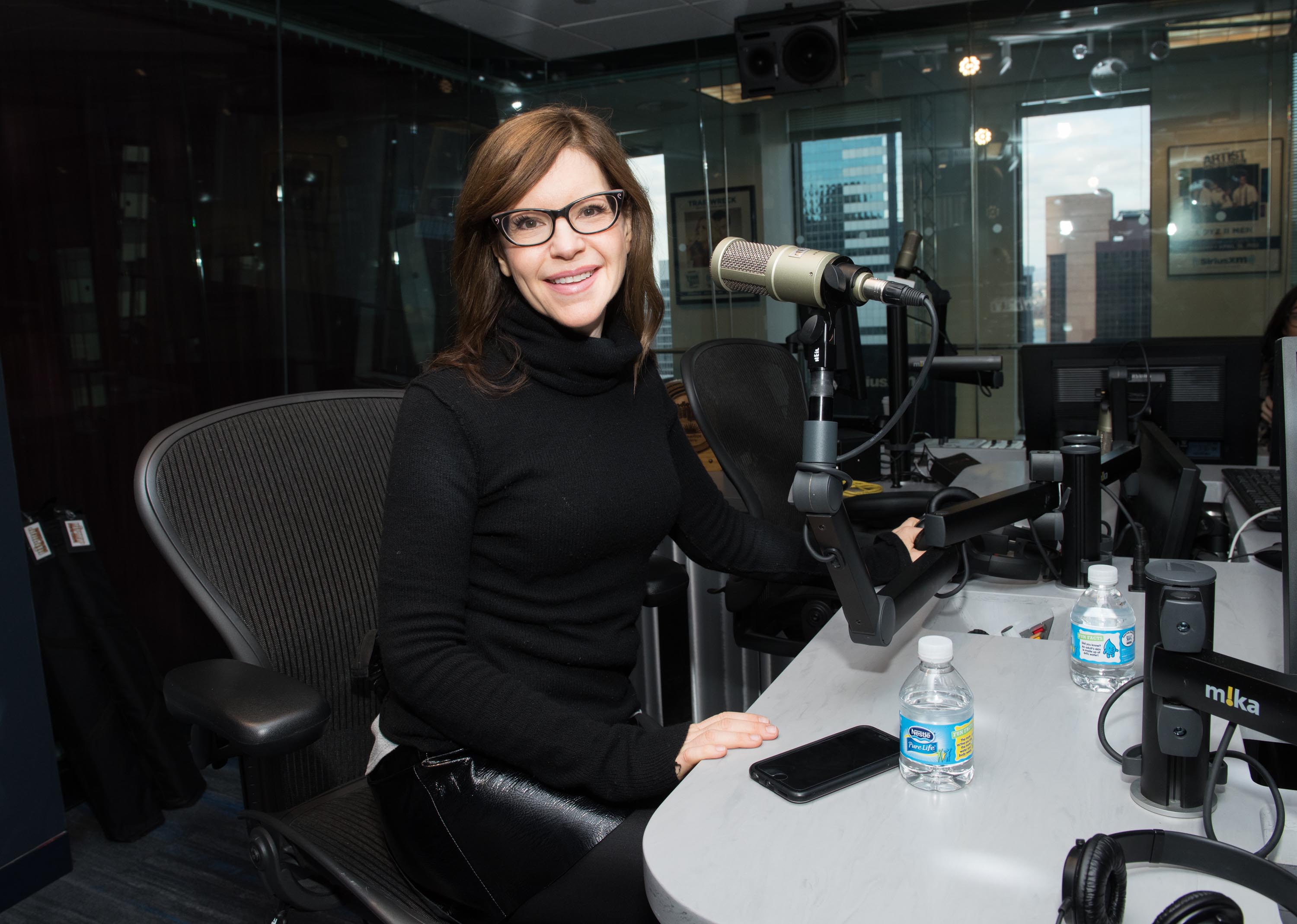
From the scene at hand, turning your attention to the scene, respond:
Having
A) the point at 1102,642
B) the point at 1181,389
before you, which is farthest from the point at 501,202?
the point at 1181,389

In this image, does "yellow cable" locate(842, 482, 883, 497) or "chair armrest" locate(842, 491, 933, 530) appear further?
"yellow cable" locate(842, 482, 883, 497)

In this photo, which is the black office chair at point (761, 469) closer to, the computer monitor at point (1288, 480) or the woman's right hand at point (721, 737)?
the woman's right hand at point (721, 737)

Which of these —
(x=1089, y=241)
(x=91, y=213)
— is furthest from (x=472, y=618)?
(x=1089, y=241)

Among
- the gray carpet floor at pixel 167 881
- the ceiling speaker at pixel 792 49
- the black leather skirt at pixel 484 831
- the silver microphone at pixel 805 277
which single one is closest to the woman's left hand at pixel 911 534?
the silver microphone at pixel 805 277

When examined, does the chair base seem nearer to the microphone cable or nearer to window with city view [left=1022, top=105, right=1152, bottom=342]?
the microphone cable

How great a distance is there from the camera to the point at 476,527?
1.19m

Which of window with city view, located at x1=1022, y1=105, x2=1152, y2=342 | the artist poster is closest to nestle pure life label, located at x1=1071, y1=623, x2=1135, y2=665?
window with city view, located at x1=1022, y1=105, x2=1152, y2=342

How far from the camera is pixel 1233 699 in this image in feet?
2.50

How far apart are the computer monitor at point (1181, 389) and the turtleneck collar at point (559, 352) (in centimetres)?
133

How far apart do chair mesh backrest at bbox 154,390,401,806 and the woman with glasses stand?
0.14 metres

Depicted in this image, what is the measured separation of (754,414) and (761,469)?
0.13 meters

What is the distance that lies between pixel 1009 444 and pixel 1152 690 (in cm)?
250

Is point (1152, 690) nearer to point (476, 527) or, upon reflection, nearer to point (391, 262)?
point (476, 527)

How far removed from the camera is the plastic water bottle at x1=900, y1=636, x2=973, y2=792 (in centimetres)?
91
